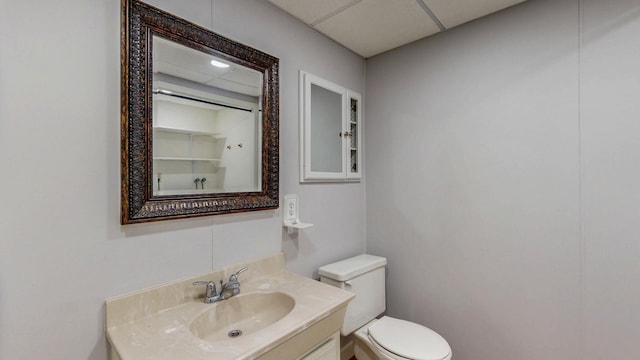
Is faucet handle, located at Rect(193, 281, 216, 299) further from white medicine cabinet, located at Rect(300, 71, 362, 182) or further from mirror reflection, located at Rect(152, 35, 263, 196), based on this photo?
white medicine cabinet, located at Rect(300, 71, 362, 182)

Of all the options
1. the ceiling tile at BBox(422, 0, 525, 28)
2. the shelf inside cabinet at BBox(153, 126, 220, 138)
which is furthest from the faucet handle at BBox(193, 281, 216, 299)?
the ceiling tile at BBox(422, 0, 525, 28)

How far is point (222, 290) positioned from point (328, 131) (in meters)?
1.21

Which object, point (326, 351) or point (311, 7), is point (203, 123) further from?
point (326, 351)

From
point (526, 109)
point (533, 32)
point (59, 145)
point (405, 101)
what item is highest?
point (533, 32)

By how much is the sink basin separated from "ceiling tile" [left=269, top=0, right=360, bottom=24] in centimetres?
157

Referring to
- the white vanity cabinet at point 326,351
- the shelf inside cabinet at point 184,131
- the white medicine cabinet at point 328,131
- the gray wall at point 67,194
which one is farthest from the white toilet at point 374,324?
the shelf inside cabinet at point 184,131

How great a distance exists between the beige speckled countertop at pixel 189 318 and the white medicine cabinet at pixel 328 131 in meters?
0.68

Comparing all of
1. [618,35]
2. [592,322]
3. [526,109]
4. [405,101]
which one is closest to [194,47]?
[405,101]

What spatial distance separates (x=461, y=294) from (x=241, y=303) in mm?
1389

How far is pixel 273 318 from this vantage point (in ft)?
4.41

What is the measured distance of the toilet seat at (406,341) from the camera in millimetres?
1463

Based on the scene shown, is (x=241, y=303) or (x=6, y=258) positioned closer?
(x=6, y=258)

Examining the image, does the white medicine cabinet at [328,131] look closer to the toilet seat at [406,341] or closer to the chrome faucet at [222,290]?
A: the chrome faucet at [222,290]

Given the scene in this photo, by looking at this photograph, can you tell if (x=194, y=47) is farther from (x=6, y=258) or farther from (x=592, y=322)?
(x=592, y=322)
